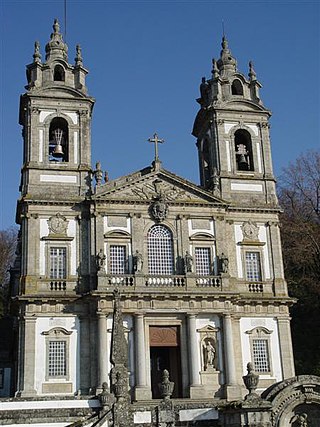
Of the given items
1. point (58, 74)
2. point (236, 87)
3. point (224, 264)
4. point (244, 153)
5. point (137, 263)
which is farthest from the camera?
point (236, 87)

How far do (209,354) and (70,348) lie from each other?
5.75 metres

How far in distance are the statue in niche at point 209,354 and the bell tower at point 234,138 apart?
7101 millimetres

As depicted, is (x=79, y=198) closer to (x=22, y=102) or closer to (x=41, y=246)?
(x=41, y=246)

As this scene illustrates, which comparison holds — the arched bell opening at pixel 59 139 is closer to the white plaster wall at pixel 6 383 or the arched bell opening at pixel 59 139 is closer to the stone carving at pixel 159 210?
the stone carving at pixel 159 210

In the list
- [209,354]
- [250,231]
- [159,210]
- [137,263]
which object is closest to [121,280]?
[137,263]

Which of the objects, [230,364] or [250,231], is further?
[250,231]

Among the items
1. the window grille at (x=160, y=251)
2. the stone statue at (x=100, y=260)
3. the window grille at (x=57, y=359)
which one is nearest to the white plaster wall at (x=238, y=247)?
the window grille at (x=160, y=251)

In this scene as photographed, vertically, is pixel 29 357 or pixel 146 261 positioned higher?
pixel 146 261

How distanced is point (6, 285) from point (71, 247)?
19.5m

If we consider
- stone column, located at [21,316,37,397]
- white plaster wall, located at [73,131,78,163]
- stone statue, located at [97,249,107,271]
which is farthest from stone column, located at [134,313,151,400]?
white plaster wall, located at [73,131,78,163]

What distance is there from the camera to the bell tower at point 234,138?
31672 millimetres

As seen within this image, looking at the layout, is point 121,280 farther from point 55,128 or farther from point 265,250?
point 55,128

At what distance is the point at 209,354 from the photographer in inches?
1091

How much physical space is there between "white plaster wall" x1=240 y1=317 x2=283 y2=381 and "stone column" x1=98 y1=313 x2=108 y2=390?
235 inches
